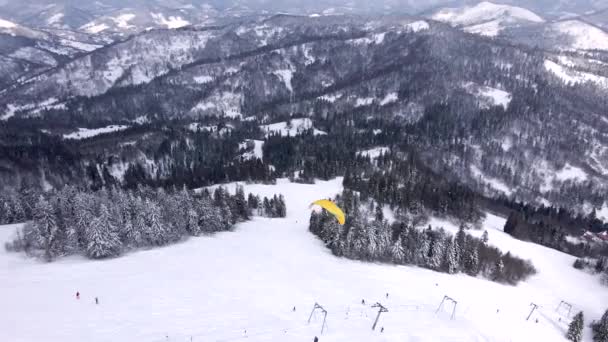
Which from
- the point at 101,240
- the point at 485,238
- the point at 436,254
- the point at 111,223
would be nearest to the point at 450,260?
the point at 436,254

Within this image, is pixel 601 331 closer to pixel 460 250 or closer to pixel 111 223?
pixel 460 250

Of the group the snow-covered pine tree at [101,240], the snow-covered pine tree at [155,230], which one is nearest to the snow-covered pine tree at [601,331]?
the snow-covered pine tree at [155,230]

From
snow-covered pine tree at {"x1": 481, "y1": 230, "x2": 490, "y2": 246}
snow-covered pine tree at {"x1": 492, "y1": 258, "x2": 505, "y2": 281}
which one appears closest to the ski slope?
snow-covered pine tree at {"x1": 492, "y1": 258, "x2": 505, "y2": 281}

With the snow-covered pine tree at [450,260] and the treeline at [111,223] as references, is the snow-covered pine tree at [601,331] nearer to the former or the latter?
the snow-covered pine tree at [450,260]

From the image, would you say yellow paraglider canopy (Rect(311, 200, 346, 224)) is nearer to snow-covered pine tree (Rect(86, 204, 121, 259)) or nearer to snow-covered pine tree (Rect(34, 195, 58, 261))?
snow-covered pine tree (Rect(86, 204, 121, 259))

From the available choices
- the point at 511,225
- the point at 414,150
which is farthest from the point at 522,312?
the point at 414,150
